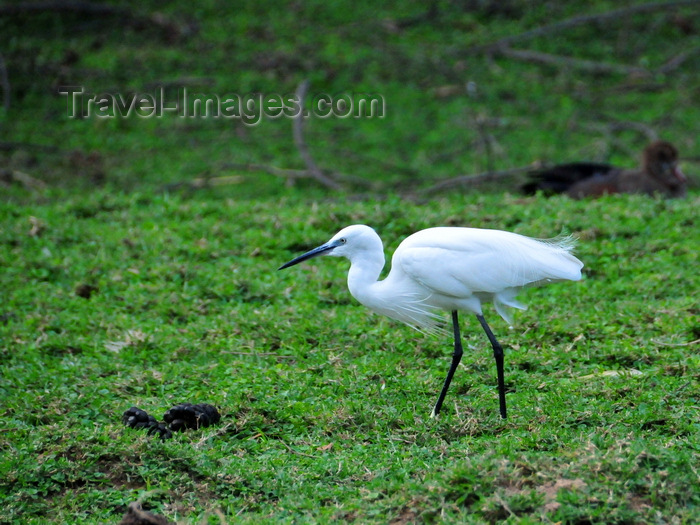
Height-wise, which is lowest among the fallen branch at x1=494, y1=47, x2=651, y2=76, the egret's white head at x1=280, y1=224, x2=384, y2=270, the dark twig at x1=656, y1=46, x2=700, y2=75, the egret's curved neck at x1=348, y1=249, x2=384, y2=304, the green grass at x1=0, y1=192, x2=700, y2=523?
the green grass at x1=0, y1=192, x2=700, y2=523

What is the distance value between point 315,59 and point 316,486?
907cm

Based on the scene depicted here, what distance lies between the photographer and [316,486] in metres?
3.70

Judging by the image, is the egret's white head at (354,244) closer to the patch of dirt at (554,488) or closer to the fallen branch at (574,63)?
the patch of dirt at (554,488)

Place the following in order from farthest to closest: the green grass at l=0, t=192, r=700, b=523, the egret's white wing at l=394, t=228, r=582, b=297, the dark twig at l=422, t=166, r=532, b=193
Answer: the dark twig at l=422, t=166, r=532, b=193
the egret's white wing at l=394, t=228, r=582, b=297
the green grass at l=0, t=192, r=700, b=523

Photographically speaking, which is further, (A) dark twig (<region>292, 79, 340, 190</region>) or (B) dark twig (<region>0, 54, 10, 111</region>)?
(B) dark twig (<region>0, 54, 10, 111</region>)

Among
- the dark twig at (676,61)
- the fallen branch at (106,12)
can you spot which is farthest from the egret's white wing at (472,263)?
the fallen branch at (106,12)

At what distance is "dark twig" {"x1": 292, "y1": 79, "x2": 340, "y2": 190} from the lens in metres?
9.57

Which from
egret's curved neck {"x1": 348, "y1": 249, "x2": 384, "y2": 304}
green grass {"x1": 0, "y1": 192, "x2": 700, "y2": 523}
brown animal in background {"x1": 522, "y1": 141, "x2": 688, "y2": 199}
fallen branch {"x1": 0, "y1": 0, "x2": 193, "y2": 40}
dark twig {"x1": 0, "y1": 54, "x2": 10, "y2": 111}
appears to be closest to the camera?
green grass {"x1": 0, "y1": 192, "x2": 700, "y2": 523}

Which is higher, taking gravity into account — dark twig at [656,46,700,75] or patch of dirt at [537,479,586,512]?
dark twig at [656,46,700,75]

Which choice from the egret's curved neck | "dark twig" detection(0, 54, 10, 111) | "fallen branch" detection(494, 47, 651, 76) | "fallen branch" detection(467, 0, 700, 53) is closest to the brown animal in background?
"fallen branch" detection(494, 47, 651, 76)

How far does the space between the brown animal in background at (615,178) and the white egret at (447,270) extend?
4221mm

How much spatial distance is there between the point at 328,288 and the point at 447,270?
1.98m

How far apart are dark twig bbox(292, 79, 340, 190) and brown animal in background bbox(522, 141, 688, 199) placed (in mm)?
2194

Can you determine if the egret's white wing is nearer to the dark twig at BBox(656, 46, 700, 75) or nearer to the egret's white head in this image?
the egret's white head
